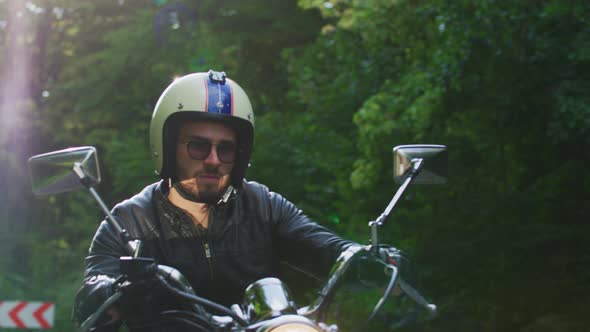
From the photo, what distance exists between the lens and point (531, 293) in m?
7.45

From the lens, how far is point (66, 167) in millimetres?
2400

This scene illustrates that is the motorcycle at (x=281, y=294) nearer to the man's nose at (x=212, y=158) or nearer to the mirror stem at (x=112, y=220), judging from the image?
the mirror stem at (x=112, y=220)

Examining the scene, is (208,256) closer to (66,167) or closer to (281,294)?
(66,167)

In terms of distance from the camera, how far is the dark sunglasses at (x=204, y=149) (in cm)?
293

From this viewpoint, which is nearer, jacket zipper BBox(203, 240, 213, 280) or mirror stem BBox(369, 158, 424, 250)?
mirror stem BBox(369, 158, 424, 250)

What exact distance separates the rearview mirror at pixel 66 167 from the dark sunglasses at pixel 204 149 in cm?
54

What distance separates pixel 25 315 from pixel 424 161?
9.43 m

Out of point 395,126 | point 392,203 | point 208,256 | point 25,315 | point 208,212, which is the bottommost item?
point 25,315

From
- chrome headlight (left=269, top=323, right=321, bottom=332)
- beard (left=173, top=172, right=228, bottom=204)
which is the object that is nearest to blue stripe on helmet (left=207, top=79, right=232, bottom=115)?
beard (left=173, top=172, right=228, bottom=204)

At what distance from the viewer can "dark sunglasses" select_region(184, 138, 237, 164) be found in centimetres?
293

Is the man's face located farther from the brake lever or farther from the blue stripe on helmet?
the brake lever

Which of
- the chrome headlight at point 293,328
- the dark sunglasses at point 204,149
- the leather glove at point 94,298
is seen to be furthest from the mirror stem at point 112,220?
the dark sunglasses at point 204,149

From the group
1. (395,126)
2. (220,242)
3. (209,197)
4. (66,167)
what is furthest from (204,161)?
(395,126)

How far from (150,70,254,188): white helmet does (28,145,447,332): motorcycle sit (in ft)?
1.99
